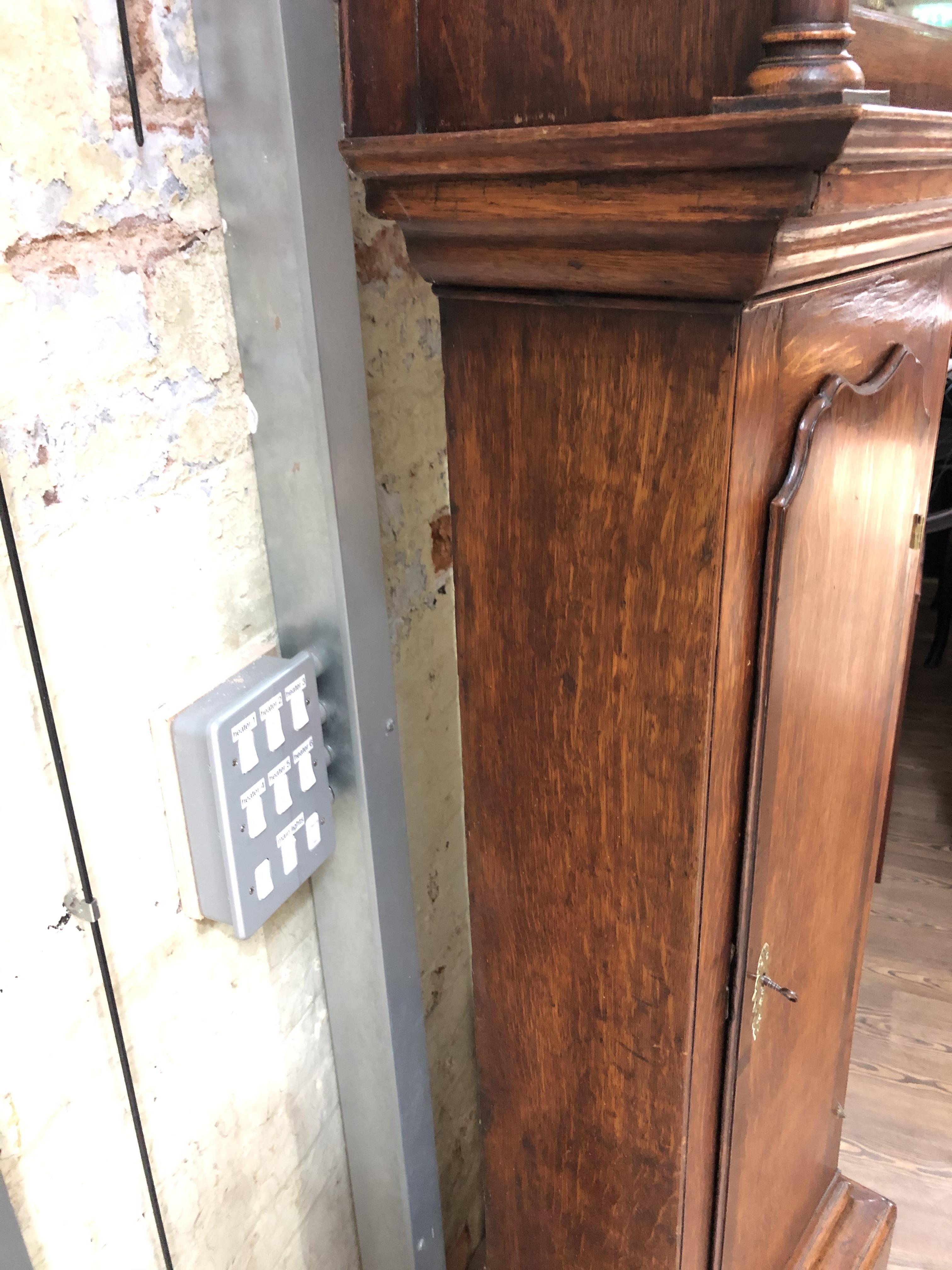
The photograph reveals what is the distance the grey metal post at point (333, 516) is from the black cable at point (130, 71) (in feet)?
0.21

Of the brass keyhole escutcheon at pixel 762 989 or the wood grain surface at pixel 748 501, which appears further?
the brass keyhole escutcheon at pixel 762 989

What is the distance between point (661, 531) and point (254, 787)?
0.34 m

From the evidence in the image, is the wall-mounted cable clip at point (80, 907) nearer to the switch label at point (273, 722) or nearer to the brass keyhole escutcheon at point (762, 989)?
the switch label at point (273, 722)

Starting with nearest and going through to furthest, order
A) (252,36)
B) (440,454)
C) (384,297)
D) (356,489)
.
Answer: (252,36) < (356,489) < (384,297) < (440,454)

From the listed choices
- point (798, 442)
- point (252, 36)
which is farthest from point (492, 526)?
point (252, 36)

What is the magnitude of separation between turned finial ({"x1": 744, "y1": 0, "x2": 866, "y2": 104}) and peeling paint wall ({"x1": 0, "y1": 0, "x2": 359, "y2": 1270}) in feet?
1.21

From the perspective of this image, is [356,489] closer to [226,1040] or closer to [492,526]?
[492,526]

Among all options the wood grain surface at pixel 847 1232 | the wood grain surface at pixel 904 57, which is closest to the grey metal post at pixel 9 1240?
the wood grain surface at pixel 904 57

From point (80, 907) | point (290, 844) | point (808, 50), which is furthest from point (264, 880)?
point (808, 50)

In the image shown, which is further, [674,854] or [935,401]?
[935,401]

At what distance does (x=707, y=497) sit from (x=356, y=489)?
26cm

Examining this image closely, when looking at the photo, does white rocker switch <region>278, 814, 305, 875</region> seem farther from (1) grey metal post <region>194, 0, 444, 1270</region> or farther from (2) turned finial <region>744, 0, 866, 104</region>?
(2) turned finial <region>744, 0, 866, 104</region>

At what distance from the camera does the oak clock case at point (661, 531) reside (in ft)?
1.74

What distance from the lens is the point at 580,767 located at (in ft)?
2.52
